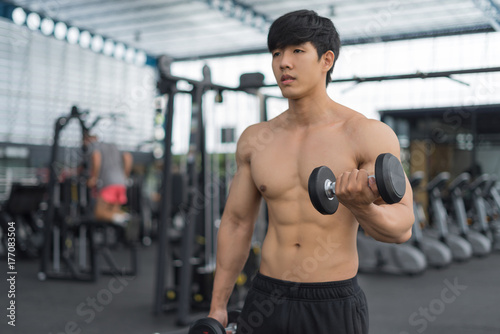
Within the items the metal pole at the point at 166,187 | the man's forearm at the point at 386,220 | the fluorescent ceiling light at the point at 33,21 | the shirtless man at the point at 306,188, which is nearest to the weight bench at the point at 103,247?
the metal pole at the point at 166,187

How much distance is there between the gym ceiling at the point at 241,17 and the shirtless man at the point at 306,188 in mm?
7620

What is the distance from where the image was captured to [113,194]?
550cm

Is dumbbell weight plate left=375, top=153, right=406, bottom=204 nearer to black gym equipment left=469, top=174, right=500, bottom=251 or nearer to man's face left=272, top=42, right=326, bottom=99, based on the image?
man's face left=272, top=42, right=326, bottom=99

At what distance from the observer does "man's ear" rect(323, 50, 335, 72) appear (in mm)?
1246

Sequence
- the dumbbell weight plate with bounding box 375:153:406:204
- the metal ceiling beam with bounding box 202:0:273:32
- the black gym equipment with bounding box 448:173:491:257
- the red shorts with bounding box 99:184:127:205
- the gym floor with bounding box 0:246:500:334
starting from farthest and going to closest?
the metal ceiling beam with bounding box 202:0:273:32, the black gym equipment with bounding box 448:173:491:257, the red shorts with bounding box 99:184:127:205, the gym floor with bounding box 0:246:500:334, the dumbbell weight plate with bounding box 375:153:406:204

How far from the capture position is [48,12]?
959cm

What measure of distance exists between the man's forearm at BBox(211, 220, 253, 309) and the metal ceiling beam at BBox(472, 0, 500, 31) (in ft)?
27.2

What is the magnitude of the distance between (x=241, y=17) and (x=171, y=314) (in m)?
7.13

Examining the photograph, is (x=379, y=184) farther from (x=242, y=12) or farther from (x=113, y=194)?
(x=242, y=12)

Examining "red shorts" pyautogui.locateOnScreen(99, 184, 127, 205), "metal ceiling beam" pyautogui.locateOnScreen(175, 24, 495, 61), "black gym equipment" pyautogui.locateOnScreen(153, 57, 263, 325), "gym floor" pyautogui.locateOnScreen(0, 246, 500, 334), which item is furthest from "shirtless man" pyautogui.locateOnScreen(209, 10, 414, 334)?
"metal ceiling beam" pyautogui.locateOnScreen(175, 24, 495, 61)

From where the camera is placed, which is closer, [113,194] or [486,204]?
[113,194]

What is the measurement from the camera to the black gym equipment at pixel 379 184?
32.1 inches

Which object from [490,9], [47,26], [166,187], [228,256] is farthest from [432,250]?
[47,26]

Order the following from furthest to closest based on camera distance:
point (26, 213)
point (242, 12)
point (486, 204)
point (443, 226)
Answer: point (242, 12) → point (486, 204) → point (26, 213) → point (443, 226)
